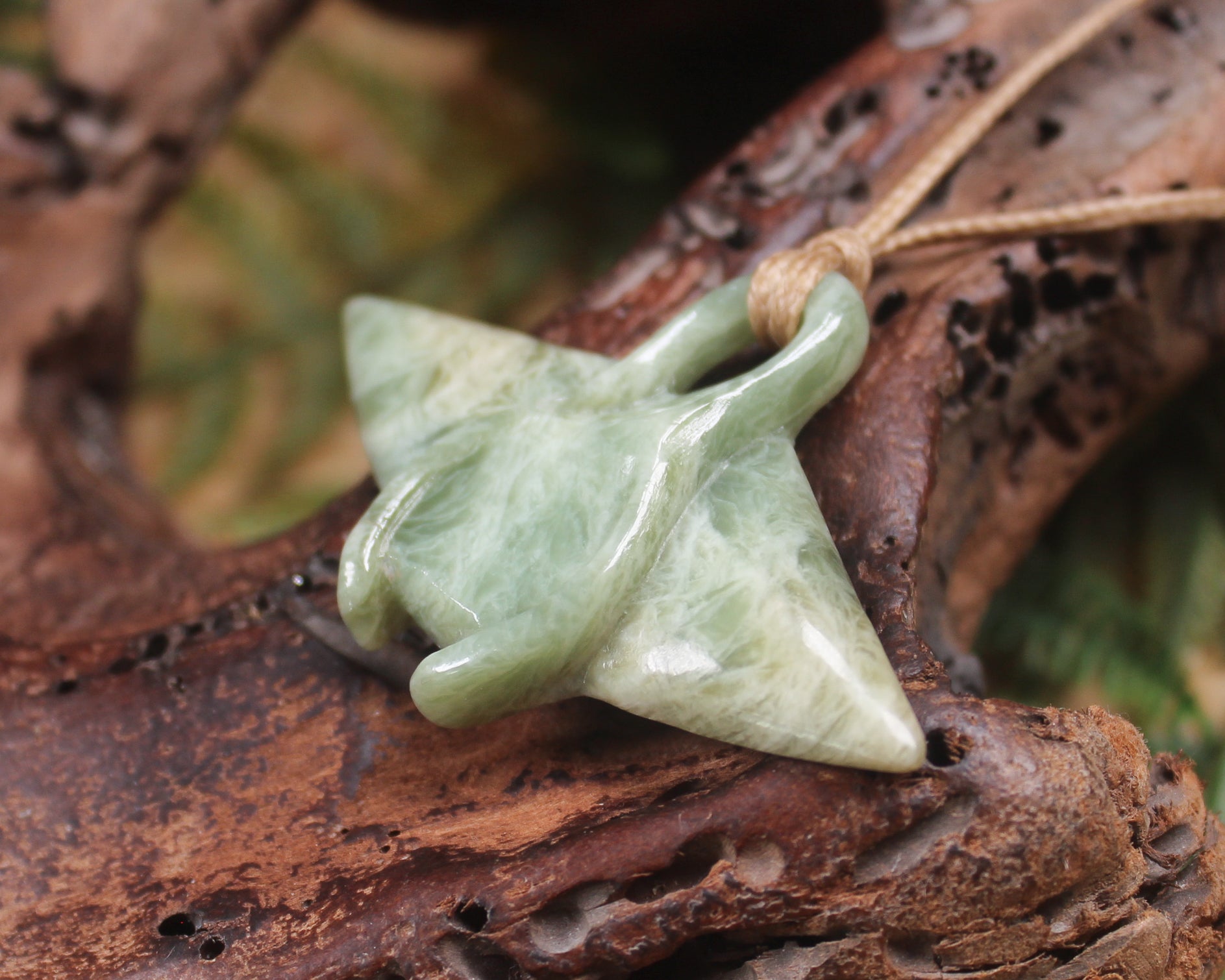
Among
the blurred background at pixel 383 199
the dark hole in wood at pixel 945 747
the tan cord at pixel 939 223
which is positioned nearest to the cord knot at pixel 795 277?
the tan cord at pixel 939 223

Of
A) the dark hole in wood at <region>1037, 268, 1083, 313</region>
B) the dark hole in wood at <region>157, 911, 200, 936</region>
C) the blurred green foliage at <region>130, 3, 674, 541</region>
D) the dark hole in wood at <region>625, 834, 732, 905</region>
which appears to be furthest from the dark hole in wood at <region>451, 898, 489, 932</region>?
the blurred green foliage at <region>130, 3, 674, 541</region>

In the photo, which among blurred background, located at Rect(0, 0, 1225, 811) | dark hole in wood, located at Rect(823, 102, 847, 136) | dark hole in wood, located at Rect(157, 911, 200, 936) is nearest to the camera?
dark hole in wood, located at Rect(157, 911, 200, 936)

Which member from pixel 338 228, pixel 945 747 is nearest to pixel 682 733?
pixel 945 747

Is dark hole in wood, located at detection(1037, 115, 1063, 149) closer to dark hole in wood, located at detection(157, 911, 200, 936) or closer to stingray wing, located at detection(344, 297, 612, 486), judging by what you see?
stingray wing, located at detection(344, 297, 612, 486)

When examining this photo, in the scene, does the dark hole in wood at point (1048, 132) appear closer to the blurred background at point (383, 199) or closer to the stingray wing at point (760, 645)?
the stingray wing at point (760, 645)

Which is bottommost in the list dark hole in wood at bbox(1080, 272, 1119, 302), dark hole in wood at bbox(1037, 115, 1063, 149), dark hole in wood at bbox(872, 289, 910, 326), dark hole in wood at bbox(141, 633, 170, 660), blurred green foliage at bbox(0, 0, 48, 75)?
dark hole in wood at bbox(141, 633, 170, 660)

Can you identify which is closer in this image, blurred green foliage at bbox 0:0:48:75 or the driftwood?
the driftwood

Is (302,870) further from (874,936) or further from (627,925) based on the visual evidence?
(874,936)
